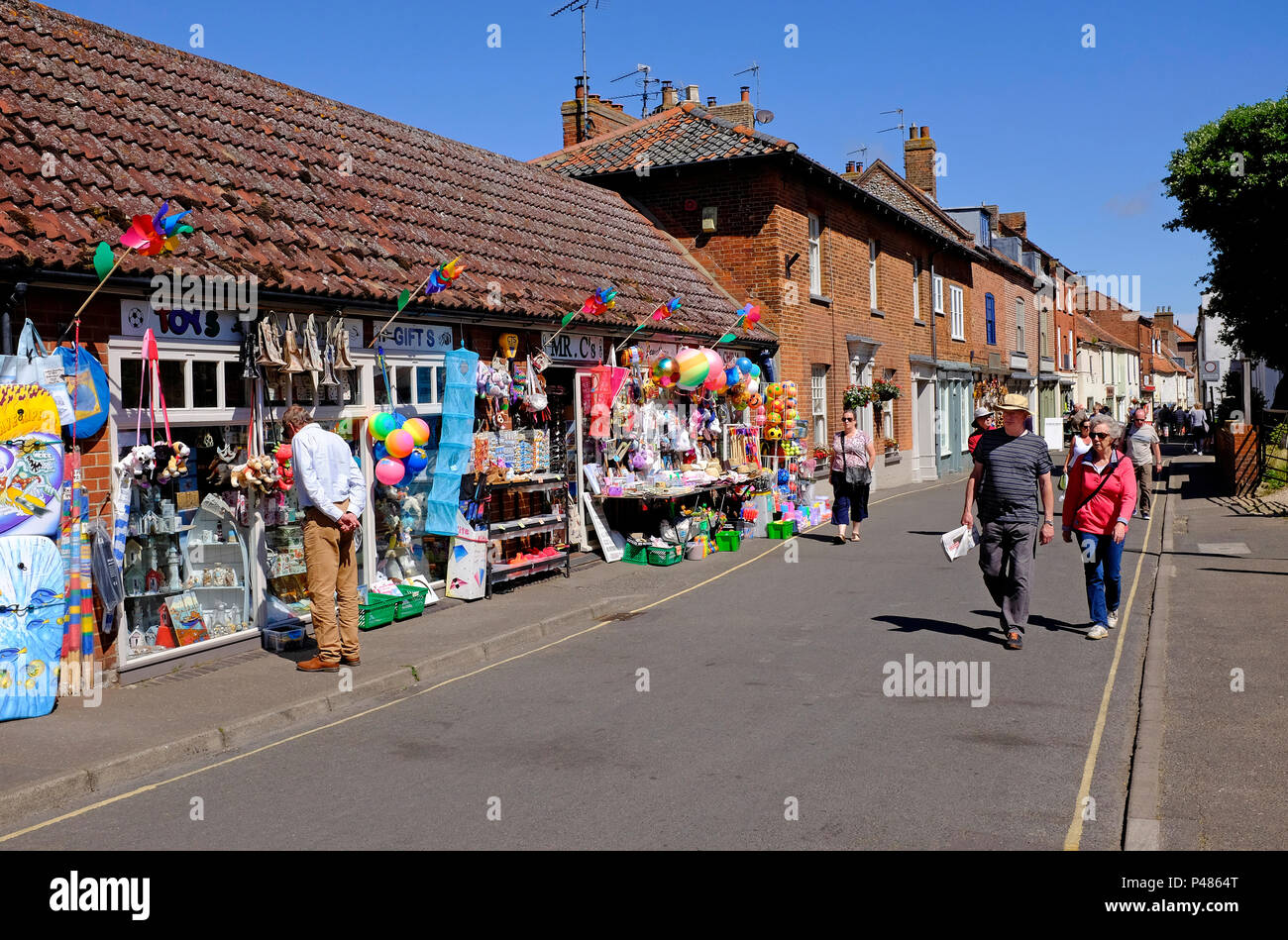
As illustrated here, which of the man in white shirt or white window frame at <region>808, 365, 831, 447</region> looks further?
white window frame at <region>808, 365, 831, 447</region>

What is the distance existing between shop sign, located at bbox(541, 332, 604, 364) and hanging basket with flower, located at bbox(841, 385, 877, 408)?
10156 millimetres

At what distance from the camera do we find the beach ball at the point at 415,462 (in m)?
10.8

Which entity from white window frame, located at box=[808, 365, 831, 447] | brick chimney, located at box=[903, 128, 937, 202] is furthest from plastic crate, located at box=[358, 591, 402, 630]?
brick chimney, located at box=[903, 128, 937, 202]

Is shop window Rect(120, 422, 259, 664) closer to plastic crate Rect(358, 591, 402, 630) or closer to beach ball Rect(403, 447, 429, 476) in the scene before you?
plastic crate Rect(358, 591, 402, 630)

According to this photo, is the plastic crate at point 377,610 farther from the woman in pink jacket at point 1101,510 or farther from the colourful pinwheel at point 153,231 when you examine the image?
the woman in pink jacket at point 1101,510

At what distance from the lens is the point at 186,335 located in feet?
28.9

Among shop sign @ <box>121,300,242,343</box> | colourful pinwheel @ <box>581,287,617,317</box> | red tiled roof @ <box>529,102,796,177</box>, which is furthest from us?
red tiled roof @ <box>529,102,796,177</box>

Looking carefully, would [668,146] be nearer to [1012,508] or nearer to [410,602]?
[410,602]

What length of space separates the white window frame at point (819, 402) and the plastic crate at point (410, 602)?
12960 millimetres

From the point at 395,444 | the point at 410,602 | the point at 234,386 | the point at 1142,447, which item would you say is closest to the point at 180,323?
the point at 234,386

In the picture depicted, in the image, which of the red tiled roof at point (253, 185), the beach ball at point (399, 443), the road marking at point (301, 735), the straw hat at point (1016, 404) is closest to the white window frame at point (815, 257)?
the red tiled roof at point (253, 185)

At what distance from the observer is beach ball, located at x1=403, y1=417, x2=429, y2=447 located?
10638 millimetres
